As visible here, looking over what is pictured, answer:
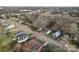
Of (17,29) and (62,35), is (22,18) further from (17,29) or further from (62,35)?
(62,35)

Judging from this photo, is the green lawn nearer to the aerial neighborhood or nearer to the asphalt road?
the aerial neighborhood

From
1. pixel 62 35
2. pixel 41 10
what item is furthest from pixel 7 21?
pixel 62 35

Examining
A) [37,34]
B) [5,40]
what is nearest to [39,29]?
[37,34]

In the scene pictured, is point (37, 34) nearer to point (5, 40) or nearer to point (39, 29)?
point (39, 29)

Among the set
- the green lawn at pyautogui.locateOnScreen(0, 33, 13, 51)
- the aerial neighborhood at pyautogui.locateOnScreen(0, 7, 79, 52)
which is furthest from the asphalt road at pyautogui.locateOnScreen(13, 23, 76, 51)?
the green lawn at pyautogui.locateOnScreen(0, 33, 13, 51)

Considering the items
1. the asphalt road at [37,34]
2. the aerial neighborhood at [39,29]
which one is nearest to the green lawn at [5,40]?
the aerial neighborhood at [39,29]

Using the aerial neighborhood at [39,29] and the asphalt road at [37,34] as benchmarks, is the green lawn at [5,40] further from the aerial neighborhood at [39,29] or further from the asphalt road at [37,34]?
the asphalt road at [37,34]
